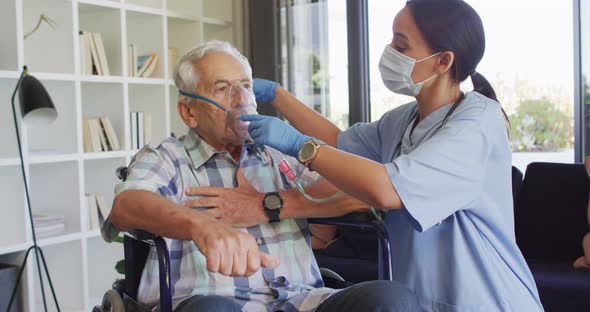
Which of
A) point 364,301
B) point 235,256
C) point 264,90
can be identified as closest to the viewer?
point 235,256

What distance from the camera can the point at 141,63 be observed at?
3.86m

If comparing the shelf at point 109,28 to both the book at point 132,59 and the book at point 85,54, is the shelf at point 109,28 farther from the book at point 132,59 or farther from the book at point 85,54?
the book at point 85,54

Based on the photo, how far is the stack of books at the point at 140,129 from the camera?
3.74m

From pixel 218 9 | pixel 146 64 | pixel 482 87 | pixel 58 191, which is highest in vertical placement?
pixel 218 9

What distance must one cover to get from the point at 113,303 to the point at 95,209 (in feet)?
6.13

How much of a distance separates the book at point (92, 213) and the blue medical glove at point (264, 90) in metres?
1.58

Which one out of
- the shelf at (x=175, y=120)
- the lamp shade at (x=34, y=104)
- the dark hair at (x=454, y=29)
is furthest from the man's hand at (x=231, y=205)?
the shelf at (x=175, y=120)

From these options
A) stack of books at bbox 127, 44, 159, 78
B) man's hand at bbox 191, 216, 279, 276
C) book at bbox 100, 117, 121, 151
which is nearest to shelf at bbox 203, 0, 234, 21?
stack of books at bbox 127, 44, 159, 78

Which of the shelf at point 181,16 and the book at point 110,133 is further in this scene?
the shelf at point 181,16

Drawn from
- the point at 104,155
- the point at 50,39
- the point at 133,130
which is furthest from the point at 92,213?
the point at 50,39

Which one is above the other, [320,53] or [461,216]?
[320,53]

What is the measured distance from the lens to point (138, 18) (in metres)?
3.95

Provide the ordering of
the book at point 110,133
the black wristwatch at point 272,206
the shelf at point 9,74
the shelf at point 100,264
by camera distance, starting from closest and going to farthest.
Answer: the black wristwatch at point 272,206 → the shelf at point 9,74 → the book at point 110,133 → the shelf at point 100,264

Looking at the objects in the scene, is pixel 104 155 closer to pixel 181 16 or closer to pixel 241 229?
pixel 181 16
